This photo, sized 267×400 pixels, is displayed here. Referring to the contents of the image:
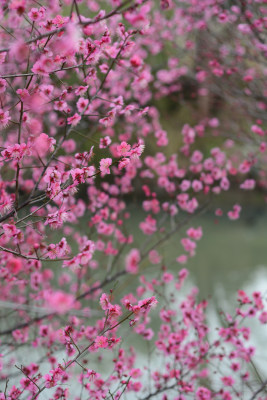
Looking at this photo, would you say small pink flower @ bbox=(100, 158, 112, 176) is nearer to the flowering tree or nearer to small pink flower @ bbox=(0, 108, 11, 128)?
the flowering tree

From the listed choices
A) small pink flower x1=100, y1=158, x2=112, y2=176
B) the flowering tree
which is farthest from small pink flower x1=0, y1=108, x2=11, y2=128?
small pink flower x1=100, y1=158, x2=112, y2=176

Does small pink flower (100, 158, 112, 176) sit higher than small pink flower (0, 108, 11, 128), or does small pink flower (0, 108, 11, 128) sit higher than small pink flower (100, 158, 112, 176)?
small pink flower (0, 108, 11, 128)

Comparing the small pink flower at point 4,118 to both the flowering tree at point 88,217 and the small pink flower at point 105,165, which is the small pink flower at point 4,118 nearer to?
the flowering tree at point 88,217

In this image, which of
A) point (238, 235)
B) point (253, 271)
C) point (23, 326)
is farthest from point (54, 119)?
point (238, 235)

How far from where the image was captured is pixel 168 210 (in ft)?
10.2

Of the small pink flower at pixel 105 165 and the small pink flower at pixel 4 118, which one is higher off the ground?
the small pink flower at pixel 4 118

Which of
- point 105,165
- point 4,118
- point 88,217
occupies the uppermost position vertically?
point 4,118

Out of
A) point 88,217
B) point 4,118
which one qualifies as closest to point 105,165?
point 4,118

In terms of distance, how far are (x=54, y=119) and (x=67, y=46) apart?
235 cm

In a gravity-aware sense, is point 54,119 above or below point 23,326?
above

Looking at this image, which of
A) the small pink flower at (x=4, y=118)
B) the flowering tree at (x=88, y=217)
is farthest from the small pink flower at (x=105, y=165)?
the small pink flower at (x=4, y=118)

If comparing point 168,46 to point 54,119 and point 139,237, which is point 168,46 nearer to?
point 139,237

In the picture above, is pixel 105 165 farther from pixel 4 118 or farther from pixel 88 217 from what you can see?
pixel 88 217

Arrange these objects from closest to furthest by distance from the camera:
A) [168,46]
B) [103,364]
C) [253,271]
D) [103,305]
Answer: [103,305] → [103,364] → [253,271] → [168,46]
